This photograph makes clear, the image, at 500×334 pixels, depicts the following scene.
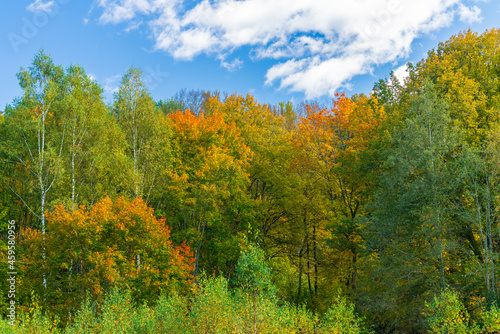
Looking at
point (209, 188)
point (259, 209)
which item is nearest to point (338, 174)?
point (259, 209)

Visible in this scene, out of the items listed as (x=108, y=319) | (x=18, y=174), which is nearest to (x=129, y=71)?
(x=18, y=174)

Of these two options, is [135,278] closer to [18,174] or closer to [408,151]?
[18,174]

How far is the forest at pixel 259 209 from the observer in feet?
42.8

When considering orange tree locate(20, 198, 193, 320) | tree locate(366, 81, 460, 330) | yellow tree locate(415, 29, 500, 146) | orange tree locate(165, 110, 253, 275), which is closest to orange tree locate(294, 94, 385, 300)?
tree locate(366, 81, 460, 330)

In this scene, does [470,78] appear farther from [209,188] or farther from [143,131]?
[143,131]

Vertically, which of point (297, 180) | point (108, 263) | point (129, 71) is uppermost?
point (129, 71)

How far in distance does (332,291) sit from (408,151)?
383 inches

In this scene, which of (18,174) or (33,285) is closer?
(33,285)

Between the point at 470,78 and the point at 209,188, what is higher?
the point at 470,78

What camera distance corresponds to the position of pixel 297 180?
2317cm

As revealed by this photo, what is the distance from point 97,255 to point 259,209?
11947mm

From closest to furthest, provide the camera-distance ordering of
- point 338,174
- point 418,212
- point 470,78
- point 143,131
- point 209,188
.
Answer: point 418,212 < point 470,78 < point 338,174 < point 209,188 < point 143,131

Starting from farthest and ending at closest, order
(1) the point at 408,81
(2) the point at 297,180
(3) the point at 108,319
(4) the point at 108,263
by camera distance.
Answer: (2) the point at 297,180 < (1) the point at 408,81 < (4) the point at 108,263 < (3) the point at 108,319

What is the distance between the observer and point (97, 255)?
51.0 feet
